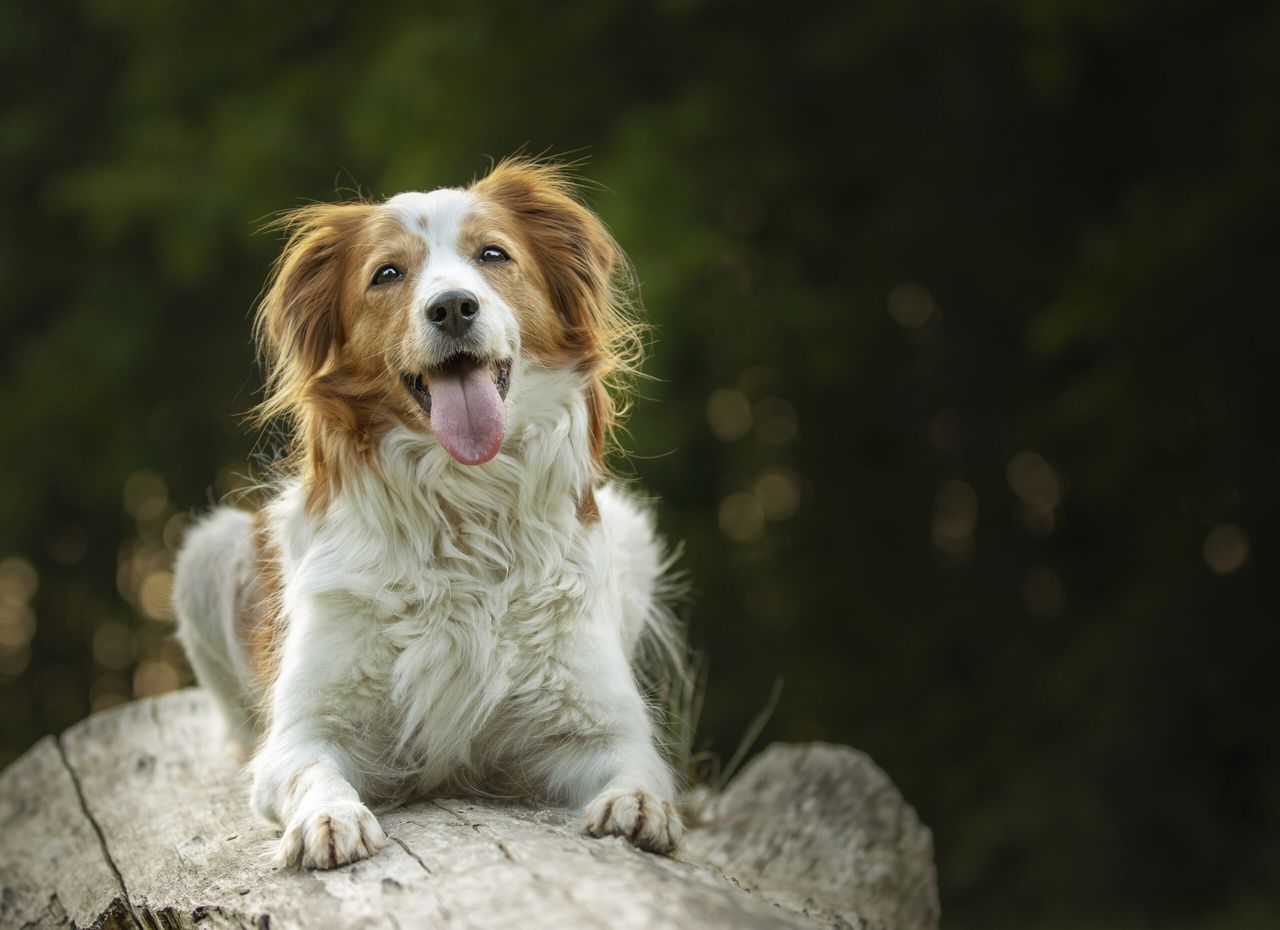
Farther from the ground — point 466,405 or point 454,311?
point 454,311

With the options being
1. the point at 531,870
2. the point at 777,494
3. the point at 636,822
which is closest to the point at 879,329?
the point at 777,494

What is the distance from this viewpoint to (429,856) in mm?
3363

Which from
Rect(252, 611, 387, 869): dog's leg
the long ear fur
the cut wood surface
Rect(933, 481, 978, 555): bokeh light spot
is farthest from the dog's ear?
Rect(933, 481, 978, 555): bokeh light spot

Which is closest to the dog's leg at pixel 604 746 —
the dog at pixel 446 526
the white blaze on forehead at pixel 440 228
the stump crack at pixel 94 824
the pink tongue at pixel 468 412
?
the dog at pixel 446 526

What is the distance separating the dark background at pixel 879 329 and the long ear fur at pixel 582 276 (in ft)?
11.4

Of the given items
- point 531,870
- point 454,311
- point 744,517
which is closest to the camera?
point 531,870

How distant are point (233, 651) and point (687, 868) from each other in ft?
8.57

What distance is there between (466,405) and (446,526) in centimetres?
40

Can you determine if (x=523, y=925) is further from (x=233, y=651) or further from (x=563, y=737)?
(x=233, y=651)

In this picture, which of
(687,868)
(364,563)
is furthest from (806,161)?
(687,868)

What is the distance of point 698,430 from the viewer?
1009 centimetres

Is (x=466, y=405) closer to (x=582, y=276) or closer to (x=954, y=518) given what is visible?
(x=582, y=276)

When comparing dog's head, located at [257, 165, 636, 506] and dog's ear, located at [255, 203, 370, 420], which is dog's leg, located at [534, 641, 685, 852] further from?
dog's ear, located at [255, 203, 370, 420]

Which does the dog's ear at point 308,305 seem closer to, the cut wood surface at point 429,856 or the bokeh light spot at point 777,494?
the cut wood surface at point 429,856
